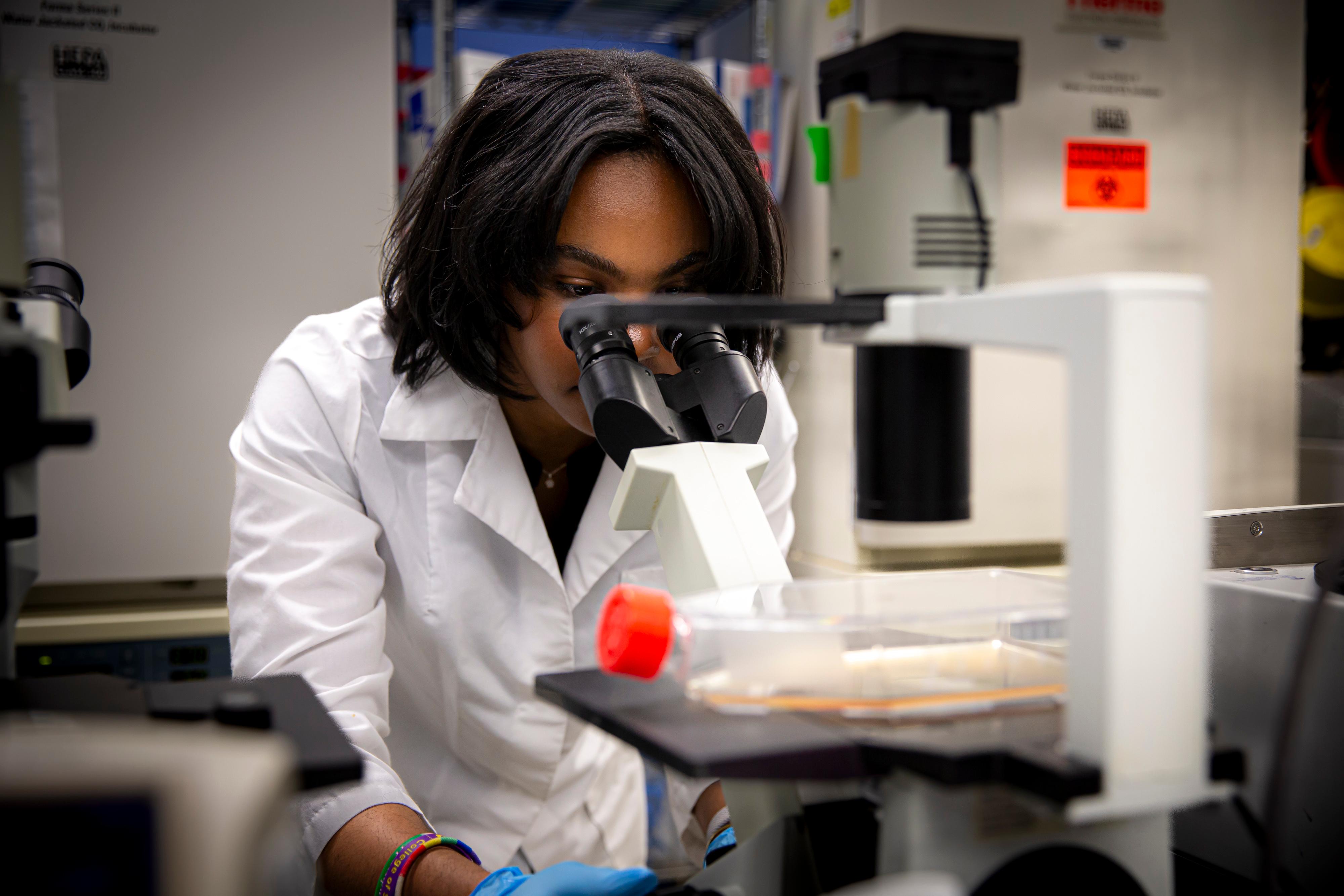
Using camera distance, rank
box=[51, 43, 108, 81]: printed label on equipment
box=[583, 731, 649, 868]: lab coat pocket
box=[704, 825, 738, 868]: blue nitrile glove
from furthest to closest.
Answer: box=[51, 43, 108, 81]: printed label on equipment → box=[583, 731, 649, 868]: lab coat pocket → box=[704, 825, 738, 868]: blue nitrile glove

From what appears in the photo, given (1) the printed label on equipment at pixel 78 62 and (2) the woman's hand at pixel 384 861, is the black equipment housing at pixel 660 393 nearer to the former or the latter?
(2) the woman's hand at pixel 384 861

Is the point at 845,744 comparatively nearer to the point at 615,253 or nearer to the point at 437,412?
the point at 615,253

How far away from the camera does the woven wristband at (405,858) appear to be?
879mm

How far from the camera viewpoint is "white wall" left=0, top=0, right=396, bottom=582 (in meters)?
1.86

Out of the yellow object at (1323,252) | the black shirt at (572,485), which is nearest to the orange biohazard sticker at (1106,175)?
the yellow object at (1323,252)

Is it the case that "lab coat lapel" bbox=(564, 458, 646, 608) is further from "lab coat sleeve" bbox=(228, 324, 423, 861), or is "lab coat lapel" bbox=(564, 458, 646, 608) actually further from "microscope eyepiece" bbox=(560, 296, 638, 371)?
"microscope eyepiece" bbox=(560, 296, 638, 371)

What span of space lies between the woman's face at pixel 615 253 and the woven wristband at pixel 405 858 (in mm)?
401

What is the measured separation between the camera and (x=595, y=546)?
1283mm

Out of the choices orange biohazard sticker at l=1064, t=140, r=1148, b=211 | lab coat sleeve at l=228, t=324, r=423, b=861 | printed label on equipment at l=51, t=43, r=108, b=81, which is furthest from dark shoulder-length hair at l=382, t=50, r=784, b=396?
orange biohazard sticker at l=1064, t=140, r=1148, b=211

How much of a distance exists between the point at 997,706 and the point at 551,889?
34 cm

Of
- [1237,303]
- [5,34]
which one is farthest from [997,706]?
[1237,303]

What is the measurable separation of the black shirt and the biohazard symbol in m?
1.37

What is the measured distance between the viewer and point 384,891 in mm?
884

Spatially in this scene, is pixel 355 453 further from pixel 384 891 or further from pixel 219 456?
pixel 219 456
